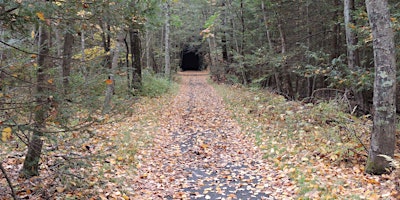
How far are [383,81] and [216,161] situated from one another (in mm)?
3967

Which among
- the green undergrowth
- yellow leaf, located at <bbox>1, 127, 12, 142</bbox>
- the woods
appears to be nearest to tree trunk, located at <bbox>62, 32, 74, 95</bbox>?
the woods

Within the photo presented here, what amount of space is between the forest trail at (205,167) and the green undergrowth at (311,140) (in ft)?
1.13

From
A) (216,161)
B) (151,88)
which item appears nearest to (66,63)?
(216,161)

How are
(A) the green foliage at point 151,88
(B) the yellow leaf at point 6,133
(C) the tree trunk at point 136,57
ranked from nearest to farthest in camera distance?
1. (B) the yellow leaf at point 6,133
2. (C) the tree trunk at point 136,57
3. (A) the green foliage at point 151,88

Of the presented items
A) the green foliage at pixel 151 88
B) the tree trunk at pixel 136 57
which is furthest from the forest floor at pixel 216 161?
the green foliage at pixel 151 88

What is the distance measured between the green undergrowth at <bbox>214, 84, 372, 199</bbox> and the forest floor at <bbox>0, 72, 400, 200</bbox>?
0.02 meters

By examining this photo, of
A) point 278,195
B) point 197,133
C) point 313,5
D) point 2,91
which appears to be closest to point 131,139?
point 197,133

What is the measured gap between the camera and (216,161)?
294 inches

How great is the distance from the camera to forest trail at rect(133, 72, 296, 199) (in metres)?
5.73

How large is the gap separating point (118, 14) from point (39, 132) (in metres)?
3.13

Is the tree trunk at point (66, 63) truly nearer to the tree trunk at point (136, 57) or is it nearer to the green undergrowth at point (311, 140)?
the green undergrowth at point (311, 140)

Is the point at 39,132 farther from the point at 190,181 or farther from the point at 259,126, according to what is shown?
the point at 259,126

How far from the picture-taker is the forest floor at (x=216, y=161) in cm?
501

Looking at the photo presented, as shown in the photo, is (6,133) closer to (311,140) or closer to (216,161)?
(216,161)
